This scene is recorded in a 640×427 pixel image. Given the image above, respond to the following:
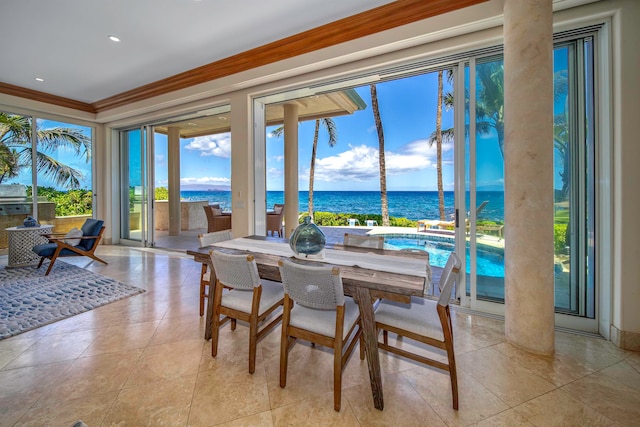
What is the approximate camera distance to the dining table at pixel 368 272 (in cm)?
149

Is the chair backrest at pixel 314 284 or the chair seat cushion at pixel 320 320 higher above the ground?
the chair backrest at pixel 314 284

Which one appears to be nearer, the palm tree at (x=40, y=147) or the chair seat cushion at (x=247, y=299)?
the chair seat cushion at (x=247, y=299)

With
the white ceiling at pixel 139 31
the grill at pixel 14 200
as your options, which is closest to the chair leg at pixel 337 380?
the white ceiling at pixel 139 31

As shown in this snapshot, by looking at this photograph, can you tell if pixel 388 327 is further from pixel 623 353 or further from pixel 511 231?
pixel 623 353

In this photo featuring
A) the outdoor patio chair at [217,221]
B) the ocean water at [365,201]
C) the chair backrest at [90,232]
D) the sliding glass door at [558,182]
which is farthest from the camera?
the ocean water at [365,201]

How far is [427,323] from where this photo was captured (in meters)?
1.59

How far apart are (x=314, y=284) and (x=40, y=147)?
6719mm

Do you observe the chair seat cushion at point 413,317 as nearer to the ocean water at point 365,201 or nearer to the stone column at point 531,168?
the stone column at point 531,168

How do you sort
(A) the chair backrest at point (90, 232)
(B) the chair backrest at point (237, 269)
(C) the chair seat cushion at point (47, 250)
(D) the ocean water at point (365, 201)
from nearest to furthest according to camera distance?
(B) the chair backrest at point (237, 269) → (C) the chair seat cushion at point (47, 250) → (A) the chair backrest at point (90, 232) → (D) the ocean water at point (365, 201)

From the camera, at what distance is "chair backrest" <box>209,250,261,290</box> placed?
5.64ft

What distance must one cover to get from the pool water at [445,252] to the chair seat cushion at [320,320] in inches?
63.0

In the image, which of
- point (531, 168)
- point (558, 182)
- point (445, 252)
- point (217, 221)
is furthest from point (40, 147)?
point (445, 252)

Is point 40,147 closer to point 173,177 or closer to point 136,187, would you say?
point 136,187

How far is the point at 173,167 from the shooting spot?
774 centimetres
